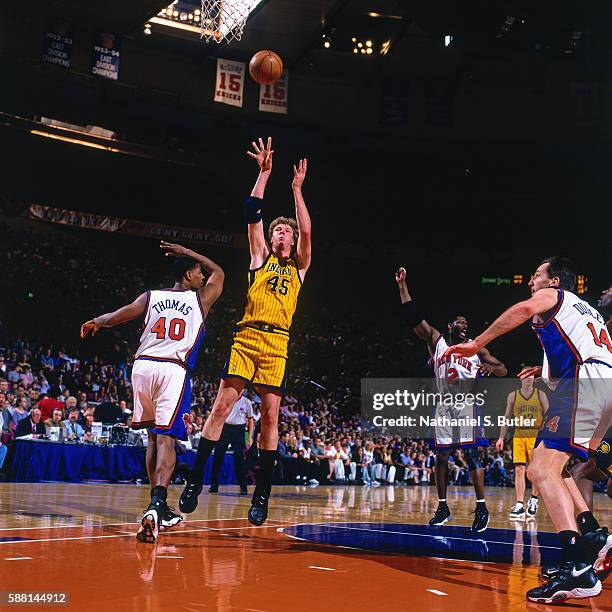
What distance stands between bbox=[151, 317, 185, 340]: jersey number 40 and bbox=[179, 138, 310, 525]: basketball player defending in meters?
0.52

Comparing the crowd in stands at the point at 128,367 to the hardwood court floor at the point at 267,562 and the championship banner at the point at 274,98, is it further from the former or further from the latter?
the hardwood court floor at the point at 267,562

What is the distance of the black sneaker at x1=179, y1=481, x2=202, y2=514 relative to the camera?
19.4 feet

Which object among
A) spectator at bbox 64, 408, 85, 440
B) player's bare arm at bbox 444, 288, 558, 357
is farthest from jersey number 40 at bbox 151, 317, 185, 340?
spectator at bbox 64, 408, 85, 440

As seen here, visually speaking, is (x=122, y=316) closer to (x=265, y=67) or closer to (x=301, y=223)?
(x=301, y=223)

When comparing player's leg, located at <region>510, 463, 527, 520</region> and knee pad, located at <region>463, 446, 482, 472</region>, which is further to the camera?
player's leg, located at <region>510, 463, 527, 520</region>

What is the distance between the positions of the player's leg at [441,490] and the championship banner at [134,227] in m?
18.9

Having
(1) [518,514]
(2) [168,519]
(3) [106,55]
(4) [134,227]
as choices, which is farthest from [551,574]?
(4) [134,227]

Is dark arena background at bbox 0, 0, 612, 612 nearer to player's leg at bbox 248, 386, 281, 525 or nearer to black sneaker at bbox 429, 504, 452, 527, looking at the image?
black sneaker at bbox 429, 504, 452, 527

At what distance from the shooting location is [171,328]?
5.96m

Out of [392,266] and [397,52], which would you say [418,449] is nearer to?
[392,266]

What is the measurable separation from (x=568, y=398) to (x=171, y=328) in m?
3.06

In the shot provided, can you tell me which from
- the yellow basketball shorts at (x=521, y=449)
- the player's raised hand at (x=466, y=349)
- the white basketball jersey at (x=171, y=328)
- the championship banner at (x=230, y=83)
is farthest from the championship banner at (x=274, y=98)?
the player's raised hand at (x=466, y=349)

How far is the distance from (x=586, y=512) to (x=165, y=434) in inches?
122

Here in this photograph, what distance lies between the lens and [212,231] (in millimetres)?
27719
